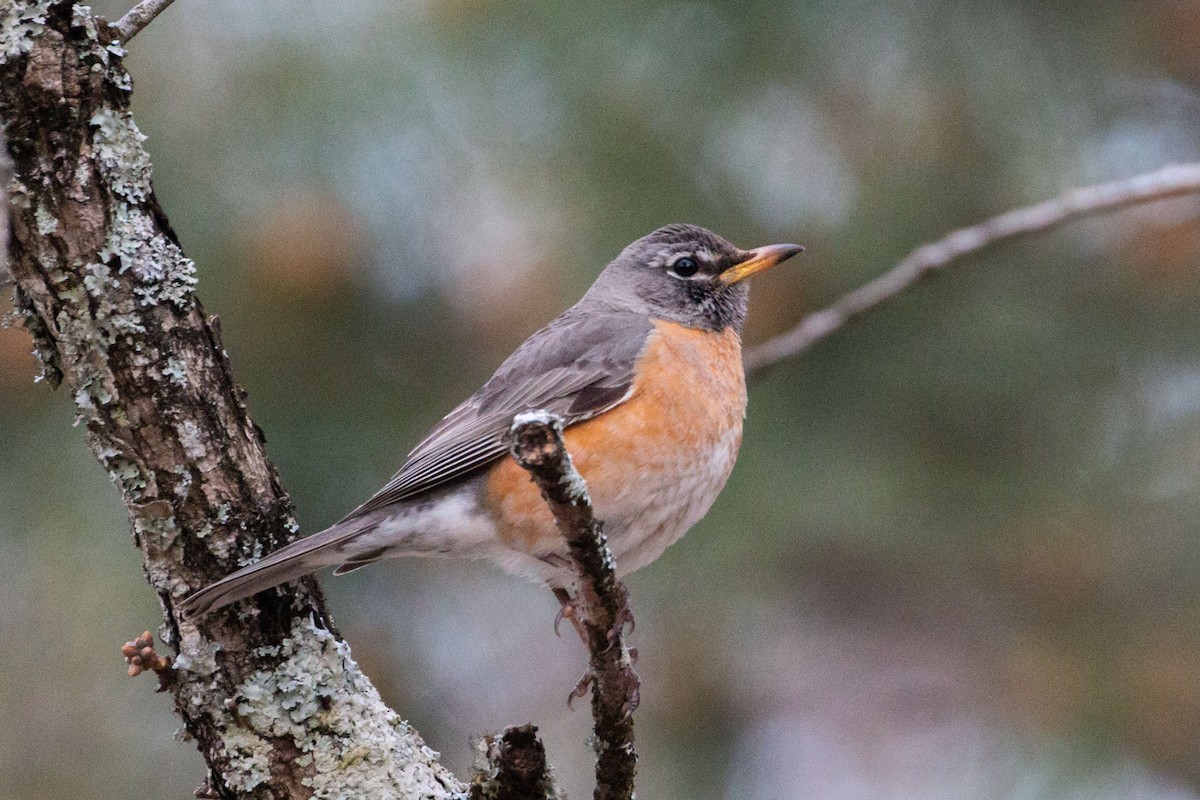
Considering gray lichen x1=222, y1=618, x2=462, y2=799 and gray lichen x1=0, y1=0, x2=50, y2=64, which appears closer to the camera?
gray lichen x1=0, y1=0, x2=50, y2=64

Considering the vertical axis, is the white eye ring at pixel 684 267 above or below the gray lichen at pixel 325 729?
above


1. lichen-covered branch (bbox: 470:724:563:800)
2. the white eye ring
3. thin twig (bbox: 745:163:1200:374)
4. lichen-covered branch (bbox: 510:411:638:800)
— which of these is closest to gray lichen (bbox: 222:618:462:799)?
lichen-covered branch (bbox: 470:724:563:800)

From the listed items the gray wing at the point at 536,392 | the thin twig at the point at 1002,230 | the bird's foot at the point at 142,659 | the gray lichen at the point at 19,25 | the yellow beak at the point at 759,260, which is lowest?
the bird's foot at the point at 142,659

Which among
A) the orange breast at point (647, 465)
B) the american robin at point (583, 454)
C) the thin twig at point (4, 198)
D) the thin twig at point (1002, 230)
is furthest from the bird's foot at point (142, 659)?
the thin twig at point (1002, 230)

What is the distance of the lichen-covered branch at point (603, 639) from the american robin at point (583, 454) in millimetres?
805

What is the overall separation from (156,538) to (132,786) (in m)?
1.97

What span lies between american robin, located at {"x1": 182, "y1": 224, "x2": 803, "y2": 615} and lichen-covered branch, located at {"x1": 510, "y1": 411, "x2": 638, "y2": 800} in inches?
31.7

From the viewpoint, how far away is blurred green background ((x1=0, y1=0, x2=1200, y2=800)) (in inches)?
146

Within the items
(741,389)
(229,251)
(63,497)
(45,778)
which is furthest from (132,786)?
(741,389)

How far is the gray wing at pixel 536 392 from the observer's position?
3115 millimetres

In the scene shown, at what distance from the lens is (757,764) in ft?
14.3

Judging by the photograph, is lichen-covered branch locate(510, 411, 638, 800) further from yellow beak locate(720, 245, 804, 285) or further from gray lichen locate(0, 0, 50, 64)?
yellow beak locate(720, 245, 804, 285)

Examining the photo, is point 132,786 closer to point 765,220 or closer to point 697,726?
point 697,726

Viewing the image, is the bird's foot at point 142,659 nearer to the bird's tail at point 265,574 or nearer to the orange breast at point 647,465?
the bird's tail at point 265,574
